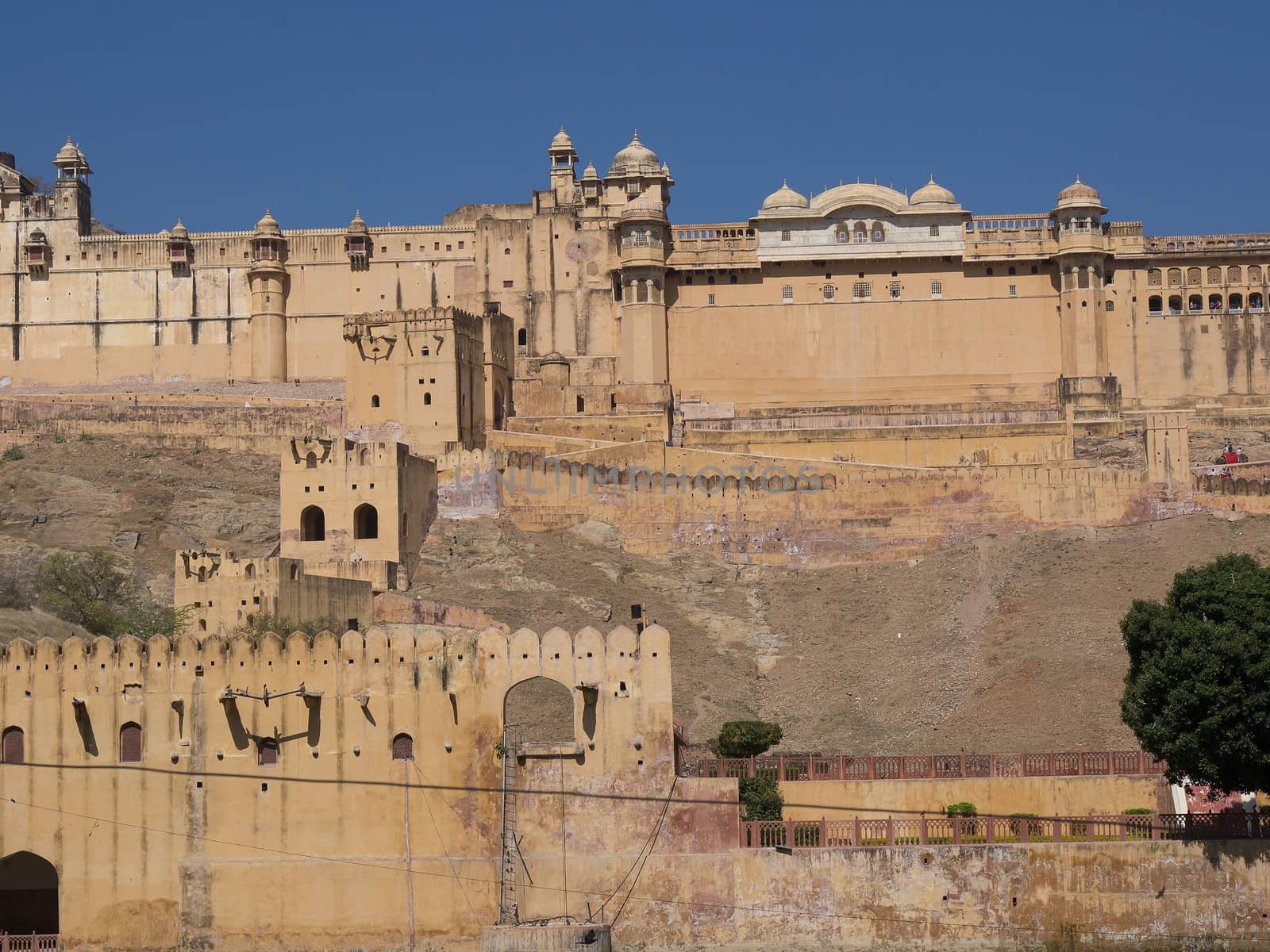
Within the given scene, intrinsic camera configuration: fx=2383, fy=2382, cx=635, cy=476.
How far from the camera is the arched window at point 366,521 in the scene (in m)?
52.9

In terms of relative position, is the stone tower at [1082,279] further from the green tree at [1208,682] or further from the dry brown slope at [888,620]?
the green tree at [1208,682]

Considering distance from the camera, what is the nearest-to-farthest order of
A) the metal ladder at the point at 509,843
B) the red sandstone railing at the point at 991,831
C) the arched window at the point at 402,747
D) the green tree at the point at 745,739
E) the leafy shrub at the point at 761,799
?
the metal ladder at the point at 509,843, the red sandstone railing at the point at 991,831, the arched window at the point at 402,747, the leafy shrub at the point at 761,799, the green tree at the point at 745,739

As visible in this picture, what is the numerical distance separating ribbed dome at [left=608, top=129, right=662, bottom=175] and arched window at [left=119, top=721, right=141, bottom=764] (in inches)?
1597

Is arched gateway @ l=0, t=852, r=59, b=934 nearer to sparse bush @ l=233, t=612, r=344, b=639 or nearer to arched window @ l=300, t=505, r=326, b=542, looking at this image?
sparse bush @ l=233, t=612, r=344, b=639

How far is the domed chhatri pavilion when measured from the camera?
227ft

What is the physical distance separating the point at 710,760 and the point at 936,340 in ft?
119

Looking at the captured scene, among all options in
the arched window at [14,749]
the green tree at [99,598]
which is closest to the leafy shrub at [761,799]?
the arched window at [14,749]

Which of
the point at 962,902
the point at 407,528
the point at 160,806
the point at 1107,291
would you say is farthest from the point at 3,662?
the point at 1107,291

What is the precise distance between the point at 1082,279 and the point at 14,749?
4298 cm

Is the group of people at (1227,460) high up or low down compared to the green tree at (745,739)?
up

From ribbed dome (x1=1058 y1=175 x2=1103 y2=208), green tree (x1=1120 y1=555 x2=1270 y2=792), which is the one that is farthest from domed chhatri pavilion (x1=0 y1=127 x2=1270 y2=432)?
green tree (x1=1120 y1=555 x2=1270 y2=792)

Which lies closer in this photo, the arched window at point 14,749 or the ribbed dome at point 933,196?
the arched window at point 14,749

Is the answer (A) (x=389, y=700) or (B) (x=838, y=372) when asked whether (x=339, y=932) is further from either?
(B) (x=838, y=372)

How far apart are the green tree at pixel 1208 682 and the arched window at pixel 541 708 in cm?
992
